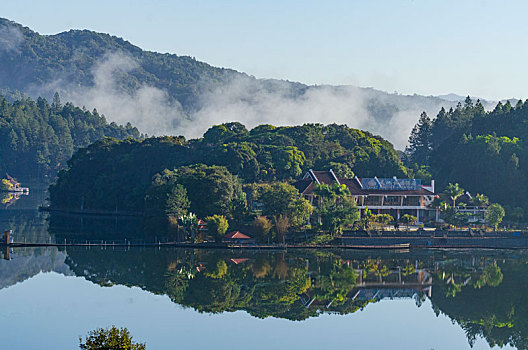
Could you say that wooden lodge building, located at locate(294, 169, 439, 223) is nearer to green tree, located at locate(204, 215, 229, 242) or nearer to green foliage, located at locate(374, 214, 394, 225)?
green foliage, located at locate(374, 214, 394, 225)

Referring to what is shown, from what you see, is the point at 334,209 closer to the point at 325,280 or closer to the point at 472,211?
the point at 472,211

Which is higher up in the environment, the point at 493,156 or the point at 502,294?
the point at 493,156

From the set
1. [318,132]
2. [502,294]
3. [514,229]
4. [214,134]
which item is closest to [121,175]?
[214,134]

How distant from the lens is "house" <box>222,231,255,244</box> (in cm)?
8612

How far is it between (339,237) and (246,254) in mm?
12108

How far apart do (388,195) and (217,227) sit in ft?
87.0

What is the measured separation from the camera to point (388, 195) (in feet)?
336

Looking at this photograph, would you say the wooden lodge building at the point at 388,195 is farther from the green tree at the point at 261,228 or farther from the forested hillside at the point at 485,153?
the green tree at the point at 261,228

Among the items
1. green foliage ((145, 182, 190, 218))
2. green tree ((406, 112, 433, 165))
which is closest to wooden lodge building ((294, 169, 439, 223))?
green foliage ((145, 182, 190, 218))

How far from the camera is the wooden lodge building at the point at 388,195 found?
335 ft

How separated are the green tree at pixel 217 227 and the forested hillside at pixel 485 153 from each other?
39.0m

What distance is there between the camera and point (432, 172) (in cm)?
12825

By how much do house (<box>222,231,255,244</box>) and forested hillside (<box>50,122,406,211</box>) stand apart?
64.7ft

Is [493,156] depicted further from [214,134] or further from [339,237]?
[214,134]
